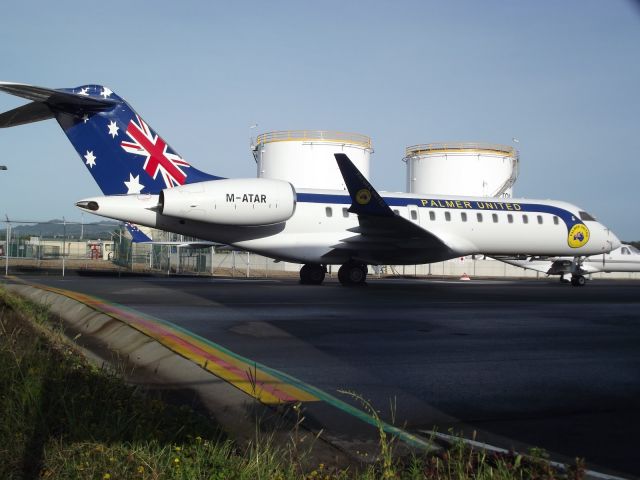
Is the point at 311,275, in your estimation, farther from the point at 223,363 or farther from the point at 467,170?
the point at 467,170

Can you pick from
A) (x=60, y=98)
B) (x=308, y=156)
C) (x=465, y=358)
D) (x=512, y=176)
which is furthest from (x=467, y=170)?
(x=465, y=358)

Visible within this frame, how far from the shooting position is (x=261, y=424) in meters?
4.68

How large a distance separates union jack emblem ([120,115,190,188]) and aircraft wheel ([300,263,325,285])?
5738 millimetres

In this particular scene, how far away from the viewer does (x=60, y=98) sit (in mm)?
18922

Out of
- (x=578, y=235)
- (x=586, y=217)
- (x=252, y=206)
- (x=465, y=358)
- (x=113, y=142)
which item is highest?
(x=113, y=142)

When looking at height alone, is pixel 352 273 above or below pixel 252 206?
below

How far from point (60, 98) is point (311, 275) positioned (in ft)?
34.2

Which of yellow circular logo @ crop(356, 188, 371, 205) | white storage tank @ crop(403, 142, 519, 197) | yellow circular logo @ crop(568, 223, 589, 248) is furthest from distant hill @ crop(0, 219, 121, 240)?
white storage tank @ crop(403, 142, 519, 197)

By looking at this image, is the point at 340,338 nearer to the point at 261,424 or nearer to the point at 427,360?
the point at 427,360

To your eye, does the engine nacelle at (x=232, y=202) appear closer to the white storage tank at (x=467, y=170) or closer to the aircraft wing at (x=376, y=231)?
the aircraft wing at (x=376, y=231)

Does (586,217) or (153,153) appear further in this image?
(586,217)

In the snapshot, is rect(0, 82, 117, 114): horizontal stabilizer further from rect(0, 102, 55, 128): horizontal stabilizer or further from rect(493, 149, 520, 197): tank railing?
rect(493, 149, 520, 197): tank railing

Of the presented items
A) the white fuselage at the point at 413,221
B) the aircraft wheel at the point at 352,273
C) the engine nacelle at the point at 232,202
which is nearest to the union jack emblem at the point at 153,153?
the engine nacelle at the point at 232,202

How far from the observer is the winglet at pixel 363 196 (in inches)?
829
